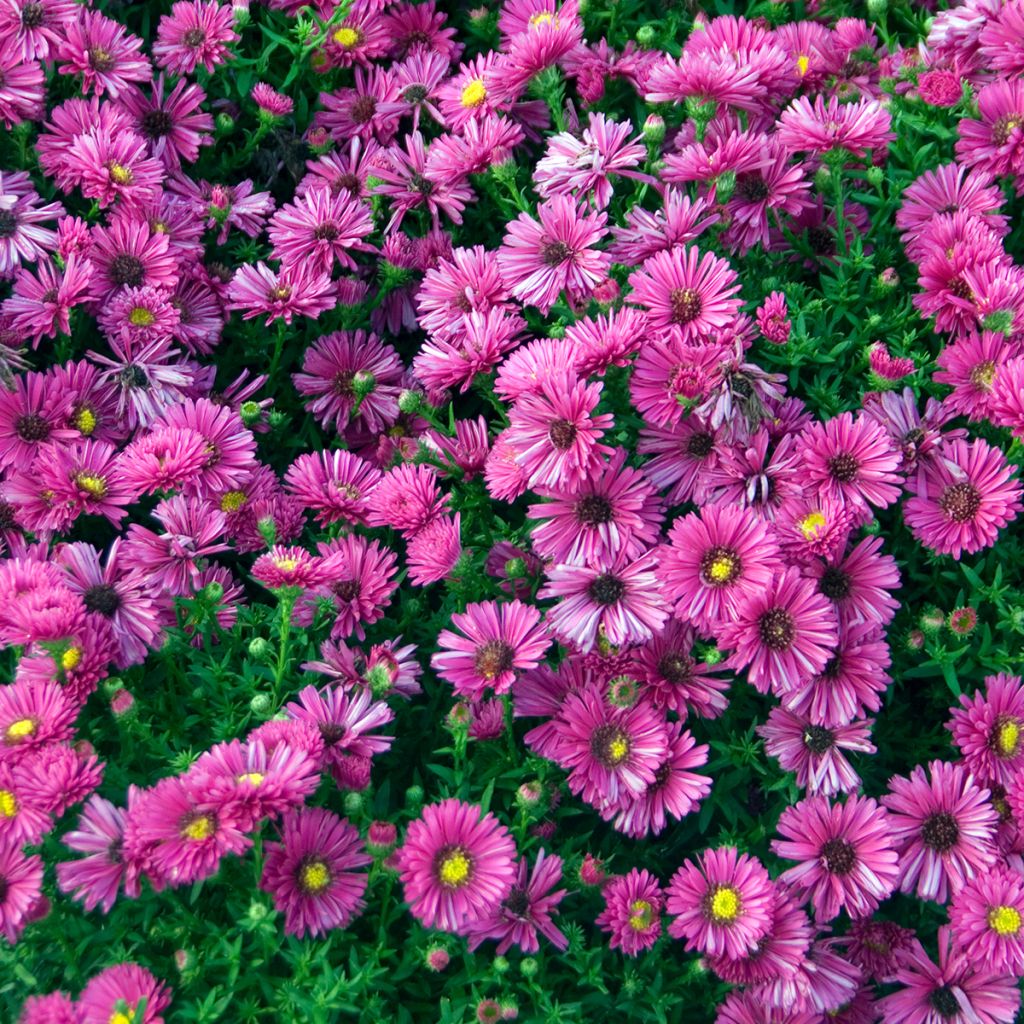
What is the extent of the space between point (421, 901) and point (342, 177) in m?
1.97

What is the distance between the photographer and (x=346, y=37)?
3.04 meters

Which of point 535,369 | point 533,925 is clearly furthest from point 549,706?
point 535,369

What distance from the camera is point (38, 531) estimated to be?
93.6 inches

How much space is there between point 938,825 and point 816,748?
28cm

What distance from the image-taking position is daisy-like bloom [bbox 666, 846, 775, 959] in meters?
2.00

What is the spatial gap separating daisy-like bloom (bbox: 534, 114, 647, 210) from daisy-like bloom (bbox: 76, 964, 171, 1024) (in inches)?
72.2

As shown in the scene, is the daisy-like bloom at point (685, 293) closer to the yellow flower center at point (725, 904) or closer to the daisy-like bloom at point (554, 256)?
the daisy-like bloom at point (554, 256)

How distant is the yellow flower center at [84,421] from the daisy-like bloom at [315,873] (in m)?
1.09

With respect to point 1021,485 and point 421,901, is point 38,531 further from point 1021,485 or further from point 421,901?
point 1021,485

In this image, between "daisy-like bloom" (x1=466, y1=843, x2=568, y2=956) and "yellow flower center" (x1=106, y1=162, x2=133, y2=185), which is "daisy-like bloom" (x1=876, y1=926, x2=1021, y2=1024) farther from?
"yellow flower center" (x1=106, y1=162, x2=133, y2=185)

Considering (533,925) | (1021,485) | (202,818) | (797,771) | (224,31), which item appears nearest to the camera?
(202,818)

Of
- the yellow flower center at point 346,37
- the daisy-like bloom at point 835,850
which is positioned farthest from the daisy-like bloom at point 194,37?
the daisy-like bloom at point 835,850

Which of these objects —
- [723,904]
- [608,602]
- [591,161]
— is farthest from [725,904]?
[591,161]

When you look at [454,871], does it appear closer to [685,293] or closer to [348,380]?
[685,293]
